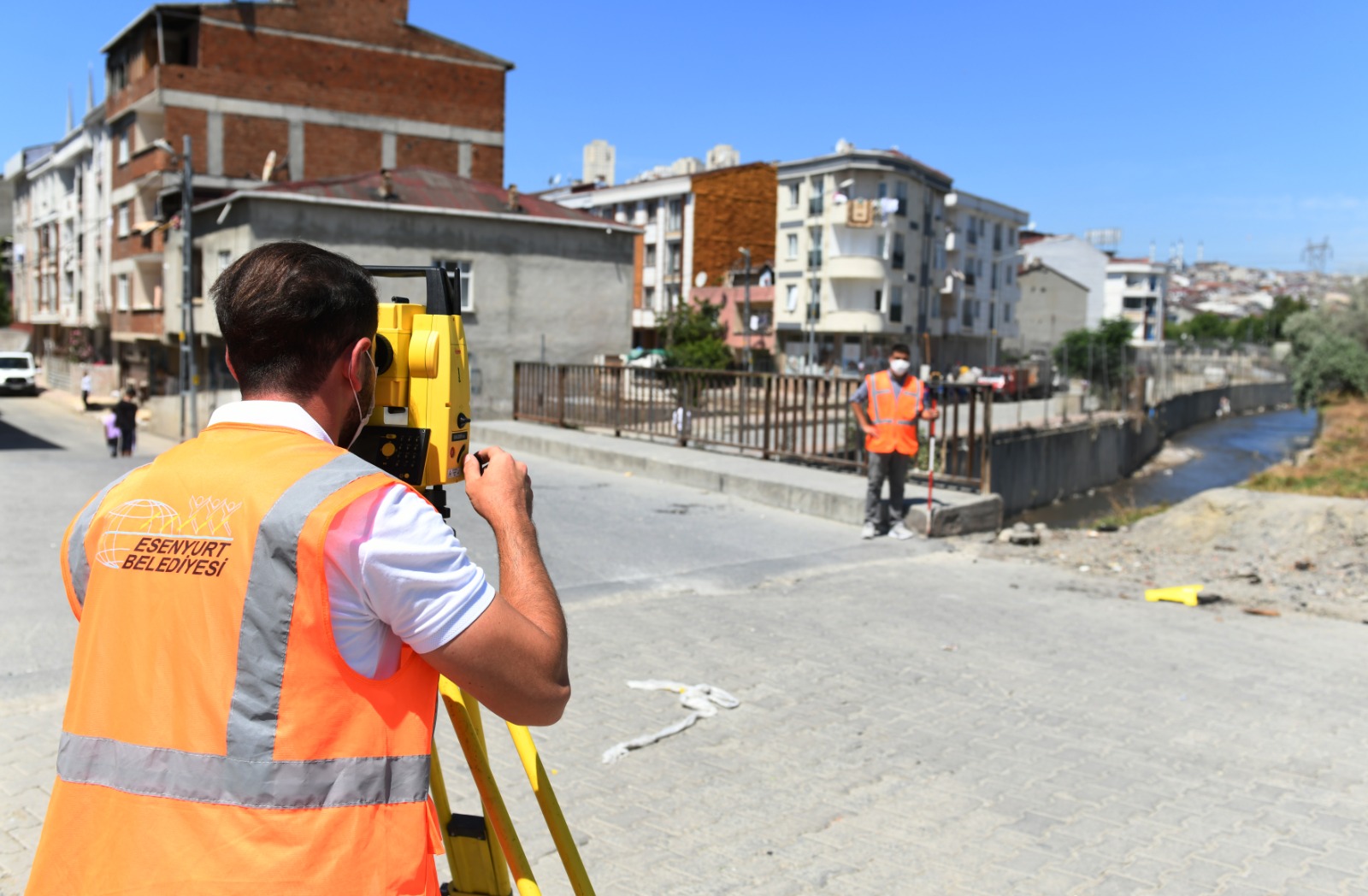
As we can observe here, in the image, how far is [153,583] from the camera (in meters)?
1.65

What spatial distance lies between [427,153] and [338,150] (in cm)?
334

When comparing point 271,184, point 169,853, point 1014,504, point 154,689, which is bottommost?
point 1014,504

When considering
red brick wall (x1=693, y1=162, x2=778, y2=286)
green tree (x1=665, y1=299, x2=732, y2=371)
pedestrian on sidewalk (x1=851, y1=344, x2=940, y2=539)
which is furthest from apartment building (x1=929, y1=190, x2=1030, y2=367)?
pedestrian on sidewalk (x1=851, y1=344, x2=940, y2=539)

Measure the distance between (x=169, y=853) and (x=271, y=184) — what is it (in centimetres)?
2773

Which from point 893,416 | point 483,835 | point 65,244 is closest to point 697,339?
point 65,244

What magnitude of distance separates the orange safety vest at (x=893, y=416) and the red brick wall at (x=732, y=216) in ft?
158

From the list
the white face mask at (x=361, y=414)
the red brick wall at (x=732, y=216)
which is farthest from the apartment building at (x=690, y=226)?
the white face mask at (x=361, y=414)

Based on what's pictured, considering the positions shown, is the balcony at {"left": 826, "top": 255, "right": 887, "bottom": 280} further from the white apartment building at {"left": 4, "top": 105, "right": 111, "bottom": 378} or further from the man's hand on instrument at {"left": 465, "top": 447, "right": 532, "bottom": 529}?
the man's hand on instrument at {"left": 465, "top": 447, "right": 532, "bottom": 529}

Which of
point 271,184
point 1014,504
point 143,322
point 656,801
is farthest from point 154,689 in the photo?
point 143,322

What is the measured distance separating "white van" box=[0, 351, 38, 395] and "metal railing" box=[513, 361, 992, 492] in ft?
115

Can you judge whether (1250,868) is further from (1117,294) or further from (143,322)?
(1117,294)

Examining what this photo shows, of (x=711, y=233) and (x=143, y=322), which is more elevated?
(x=711, y=233)

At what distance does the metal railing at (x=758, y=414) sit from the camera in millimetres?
13555

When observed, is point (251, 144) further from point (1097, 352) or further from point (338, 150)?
point (1097, 352)
